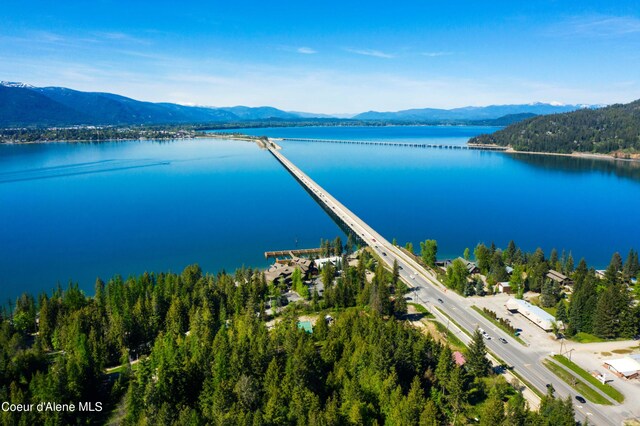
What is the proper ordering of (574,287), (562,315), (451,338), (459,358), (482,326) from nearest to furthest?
(459,358), (451,338), (562,315), (482,326), (574,287)

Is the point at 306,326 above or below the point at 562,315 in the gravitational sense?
below

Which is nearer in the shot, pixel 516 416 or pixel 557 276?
pixel 516 416

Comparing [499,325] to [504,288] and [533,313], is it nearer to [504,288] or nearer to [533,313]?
[533,313]

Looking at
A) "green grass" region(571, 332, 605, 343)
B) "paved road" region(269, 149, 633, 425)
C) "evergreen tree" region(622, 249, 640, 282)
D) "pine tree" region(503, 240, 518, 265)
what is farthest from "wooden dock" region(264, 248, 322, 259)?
"evergreen tree" region(622, 249, 640, 282)

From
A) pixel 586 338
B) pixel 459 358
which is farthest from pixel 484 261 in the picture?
pixel 459 358

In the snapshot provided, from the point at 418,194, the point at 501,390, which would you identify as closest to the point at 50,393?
the point at 501,390

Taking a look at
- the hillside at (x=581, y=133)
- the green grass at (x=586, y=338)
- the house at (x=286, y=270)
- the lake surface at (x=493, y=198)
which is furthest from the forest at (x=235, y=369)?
the hillside at (x=581, y=133)

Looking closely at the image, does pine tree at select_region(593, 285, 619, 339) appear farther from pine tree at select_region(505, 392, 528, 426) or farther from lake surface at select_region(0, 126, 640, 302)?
lake surface at select_region(0, 126, 640, 302)

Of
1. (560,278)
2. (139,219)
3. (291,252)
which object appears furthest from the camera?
(139,219)
